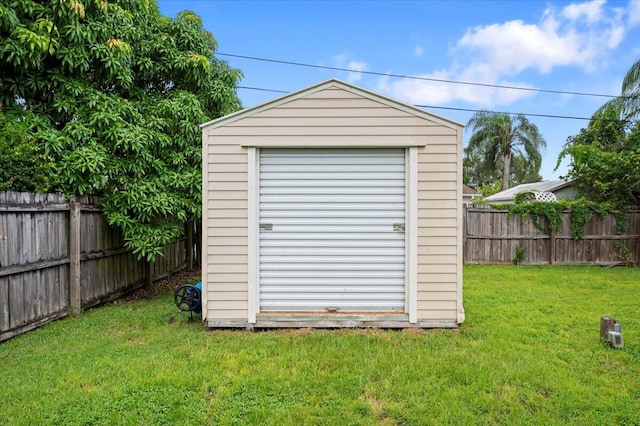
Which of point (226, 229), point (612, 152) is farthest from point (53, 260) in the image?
point (612, 152)

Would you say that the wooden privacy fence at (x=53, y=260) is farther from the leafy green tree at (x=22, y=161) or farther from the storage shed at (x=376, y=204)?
the storage shed at (x=376, y=204)

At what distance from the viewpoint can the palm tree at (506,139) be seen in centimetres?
2170

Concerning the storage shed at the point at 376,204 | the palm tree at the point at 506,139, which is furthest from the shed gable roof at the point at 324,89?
the palm tree at the point at 506,139

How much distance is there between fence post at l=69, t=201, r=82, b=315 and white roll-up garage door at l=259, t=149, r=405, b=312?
7.98 feet

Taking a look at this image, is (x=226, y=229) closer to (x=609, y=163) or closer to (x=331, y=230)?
(x=331, y=230)

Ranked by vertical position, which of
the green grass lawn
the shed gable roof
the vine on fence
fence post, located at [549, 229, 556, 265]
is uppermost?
the shed gable roof

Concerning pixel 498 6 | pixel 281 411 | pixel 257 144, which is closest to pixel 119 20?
pixel 257 144

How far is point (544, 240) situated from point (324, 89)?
7823 millimetres

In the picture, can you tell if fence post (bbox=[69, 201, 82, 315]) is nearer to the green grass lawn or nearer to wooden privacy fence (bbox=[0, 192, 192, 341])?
wooden privacy fence (bbox=[0, 192, 192, 341])

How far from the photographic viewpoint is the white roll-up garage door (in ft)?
14.8

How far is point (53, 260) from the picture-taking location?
15.0 ft

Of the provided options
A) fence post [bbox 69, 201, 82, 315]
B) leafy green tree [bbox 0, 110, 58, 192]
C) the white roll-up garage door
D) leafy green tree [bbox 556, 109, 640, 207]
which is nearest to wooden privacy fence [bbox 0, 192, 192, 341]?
fence post [bbox 69, 201, 82, 315]

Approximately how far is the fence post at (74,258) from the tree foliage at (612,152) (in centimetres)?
1125

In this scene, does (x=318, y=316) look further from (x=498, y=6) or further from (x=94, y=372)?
(x=498, y=6)
